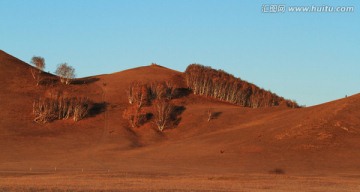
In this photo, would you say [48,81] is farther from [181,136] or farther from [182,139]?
[182,139]

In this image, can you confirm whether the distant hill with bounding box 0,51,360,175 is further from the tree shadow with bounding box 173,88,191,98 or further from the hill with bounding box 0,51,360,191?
the tree shadow with bounding box 173,88,191,98

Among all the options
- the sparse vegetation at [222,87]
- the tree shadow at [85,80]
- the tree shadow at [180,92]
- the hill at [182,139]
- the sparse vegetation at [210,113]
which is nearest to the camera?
the hill at [182,139]

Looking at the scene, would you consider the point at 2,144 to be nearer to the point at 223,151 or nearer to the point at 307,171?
the point at 223,151

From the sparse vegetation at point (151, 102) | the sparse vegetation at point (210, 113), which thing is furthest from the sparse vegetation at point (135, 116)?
the sparse vegetation at point (210, 113)

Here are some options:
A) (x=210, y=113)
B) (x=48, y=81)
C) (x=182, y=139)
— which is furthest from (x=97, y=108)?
(x=182, y=139)

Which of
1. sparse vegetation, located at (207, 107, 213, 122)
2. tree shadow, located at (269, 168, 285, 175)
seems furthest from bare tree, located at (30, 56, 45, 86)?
tree shadow, located at (269, 168, 285, 175)

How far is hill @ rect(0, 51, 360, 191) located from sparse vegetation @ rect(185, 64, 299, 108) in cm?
249

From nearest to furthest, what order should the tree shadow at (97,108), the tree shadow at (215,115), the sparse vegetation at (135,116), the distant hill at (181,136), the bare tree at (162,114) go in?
the distant hill at (181,136)
the bare tree at (162,114)
the sparse vegetation at (135,116)
the tree shadow at (215,115)
the tree shadow at (97,108)

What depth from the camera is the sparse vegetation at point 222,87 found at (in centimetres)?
11031

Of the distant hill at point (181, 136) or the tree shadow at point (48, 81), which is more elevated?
the tree shadow at point (48, 81)

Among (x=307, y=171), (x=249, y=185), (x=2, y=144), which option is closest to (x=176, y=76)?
(x=2, y=144)

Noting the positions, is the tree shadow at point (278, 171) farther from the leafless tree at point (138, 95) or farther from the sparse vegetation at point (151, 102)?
the leafless tree at point (138, 95)

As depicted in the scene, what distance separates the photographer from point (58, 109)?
3666 inches

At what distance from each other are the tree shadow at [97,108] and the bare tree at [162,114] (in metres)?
9.65
